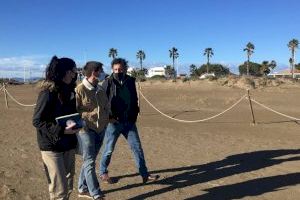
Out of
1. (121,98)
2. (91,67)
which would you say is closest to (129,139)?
(121,98)

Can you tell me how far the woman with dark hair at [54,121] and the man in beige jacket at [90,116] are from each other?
0.91m

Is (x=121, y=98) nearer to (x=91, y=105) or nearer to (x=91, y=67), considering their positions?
(x=91, y=105)

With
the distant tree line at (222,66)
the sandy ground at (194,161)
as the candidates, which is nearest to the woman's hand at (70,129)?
the sandy ground at (194,161)

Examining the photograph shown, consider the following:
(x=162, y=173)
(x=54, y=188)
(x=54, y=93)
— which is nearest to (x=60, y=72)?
(x=54, y=93)

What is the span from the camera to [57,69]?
4770mm

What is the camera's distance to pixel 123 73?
7035 mm

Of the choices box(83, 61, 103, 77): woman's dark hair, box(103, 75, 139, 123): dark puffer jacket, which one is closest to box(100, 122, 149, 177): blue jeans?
box(103, 75, 139, 123): dark puffer jacket

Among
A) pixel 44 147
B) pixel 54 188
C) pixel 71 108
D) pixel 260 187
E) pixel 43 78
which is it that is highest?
pixel 43 78

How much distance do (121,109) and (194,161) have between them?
2.46 metres

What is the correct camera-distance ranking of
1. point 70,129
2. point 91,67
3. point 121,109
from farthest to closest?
point 121,109, point 91,67, point 70,129

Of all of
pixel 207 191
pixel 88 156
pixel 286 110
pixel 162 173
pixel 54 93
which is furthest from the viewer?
pixel 286 110

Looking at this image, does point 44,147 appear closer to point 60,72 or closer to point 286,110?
point 60,72

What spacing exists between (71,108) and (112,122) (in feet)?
6.97

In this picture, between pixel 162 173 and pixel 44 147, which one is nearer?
pixel 44 147
